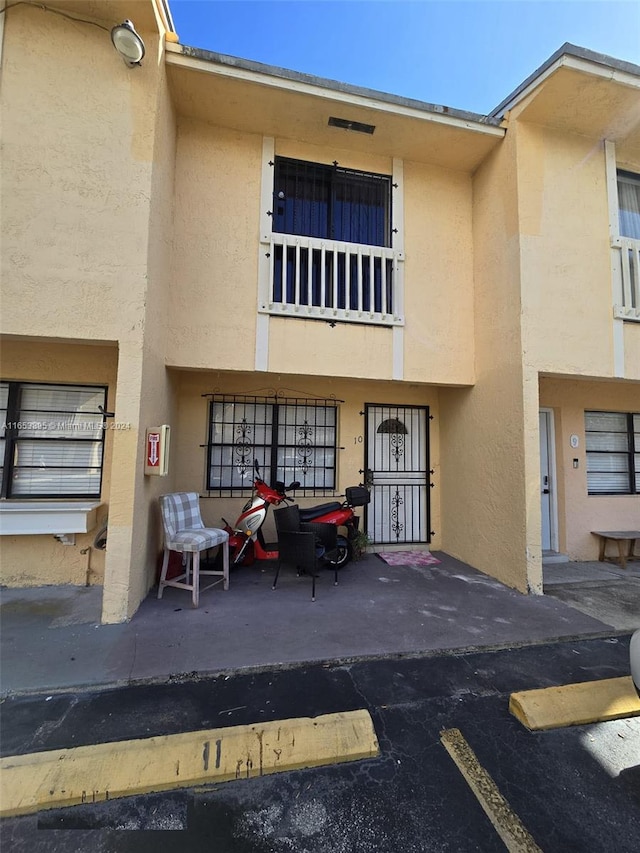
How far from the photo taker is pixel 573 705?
7.89ft

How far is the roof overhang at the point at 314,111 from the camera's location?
4.14 m

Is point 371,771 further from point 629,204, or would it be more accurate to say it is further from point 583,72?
point 629,204

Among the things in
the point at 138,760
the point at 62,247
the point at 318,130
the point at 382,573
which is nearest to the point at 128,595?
the point at 138,760

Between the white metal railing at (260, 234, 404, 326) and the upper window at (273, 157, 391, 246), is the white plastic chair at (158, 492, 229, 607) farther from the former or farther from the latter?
the upper window at (273, 157, 391, 246)

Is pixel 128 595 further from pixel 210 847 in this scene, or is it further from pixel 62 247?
pixel 62 247

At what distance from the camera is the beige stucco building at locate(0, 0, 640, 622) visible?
11.8 ft

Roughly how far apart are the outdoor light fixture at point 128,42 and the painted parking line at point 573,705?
611cm

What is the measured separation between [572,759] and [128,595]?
Answer: 11.3 feet

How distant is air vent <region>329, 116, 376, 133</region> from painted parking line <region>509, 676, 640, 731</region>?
6.04 metres

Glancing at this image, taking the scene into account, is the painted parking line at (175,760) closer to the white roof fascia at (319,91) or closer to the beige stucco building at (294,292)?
the beige stucco building at (294,292)

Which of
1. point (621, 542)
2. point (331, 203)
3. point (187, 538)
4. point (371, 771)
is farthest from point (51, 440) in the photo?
point (621, 542)

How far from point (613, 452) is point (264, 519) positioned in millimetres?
5796

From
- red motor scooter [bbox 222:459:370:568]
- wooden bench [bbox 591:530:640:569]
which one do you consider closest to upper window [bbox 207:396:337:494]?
red motor scooter [bbox 222:459:370:568]

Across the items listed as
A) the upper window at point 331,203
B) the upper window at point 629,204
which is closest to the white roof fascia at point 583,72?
the upper window at point 629,204
